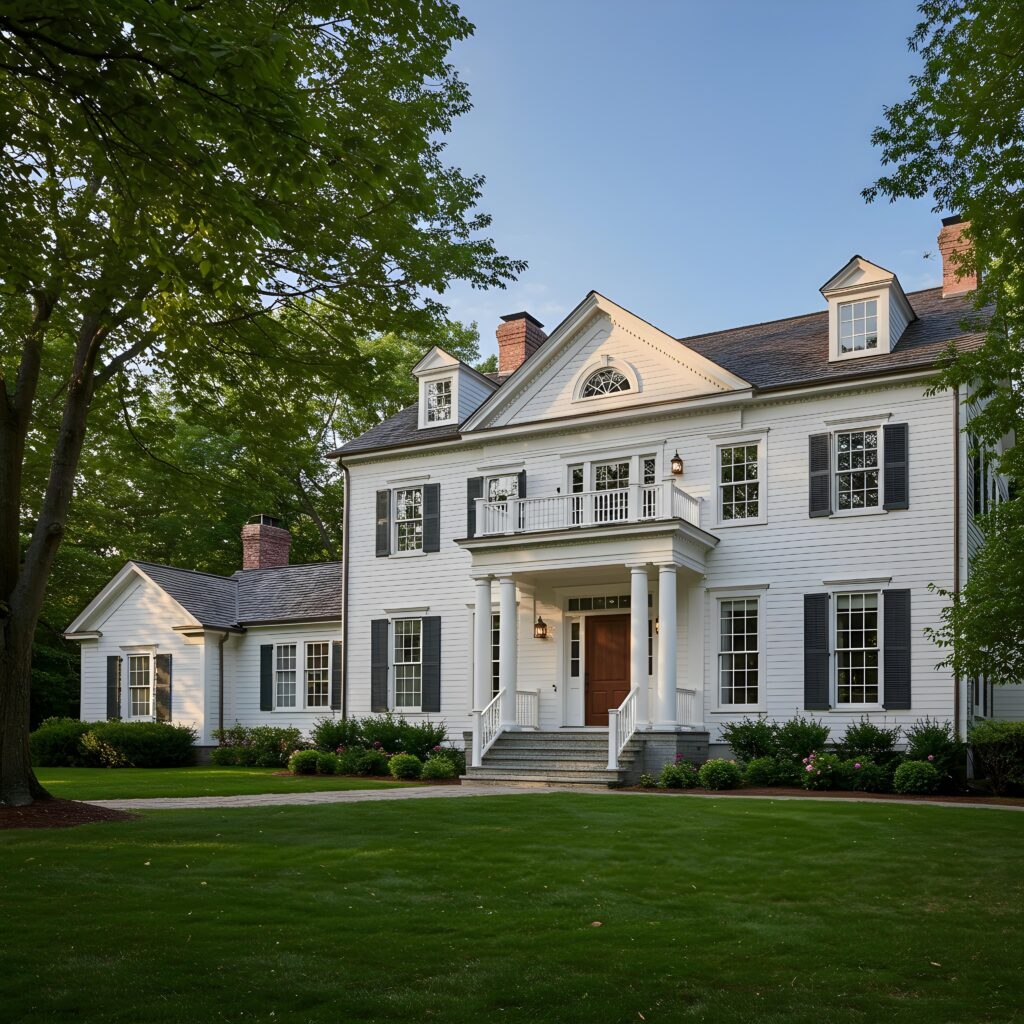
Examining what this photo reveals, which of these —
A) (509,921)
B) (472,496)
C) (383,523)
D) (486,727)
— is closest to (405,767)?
(486,727)

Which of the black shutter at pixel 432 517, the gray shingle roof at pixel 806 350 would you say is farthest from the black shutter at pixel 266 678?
the black shutter at pixel 432 517

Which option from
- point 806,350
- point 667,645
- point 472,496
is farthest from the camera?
point 472,496

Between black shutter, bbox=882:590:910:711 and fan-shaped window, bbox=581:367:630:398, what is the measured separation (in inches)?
268

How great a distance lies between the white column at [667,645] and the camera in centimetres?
1972

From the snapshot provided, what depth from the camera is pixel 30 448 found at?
16.6 meters

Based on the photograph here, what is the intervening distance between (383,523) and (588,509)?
618 centimetres

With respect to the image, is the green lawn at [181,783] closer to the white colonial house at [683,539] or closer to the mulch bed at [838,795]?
the white colonial house at [683,539]

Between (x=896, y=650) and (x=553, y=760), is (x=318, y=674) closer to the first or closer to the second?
(x=553, y=760)

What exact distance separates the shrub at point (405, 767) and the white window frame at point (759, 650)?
18.9 ft

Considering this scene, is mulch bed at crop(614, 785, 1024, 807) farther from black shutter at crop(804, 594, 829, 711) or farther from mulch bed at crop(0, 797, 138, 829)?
mulch bed at crop(0, 797, 138, 829)

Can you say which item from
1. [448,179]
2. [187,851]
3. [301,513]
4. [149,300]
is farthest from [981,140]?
[301,513]

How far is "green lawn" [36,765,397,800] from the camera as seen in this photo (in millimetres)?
17016

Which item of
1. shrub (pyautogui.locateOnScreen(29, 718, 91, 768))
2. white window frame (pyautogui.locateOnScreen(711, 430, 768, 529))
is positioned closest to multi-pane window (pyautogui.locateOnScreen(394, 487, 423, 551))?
white window frame (pyautogui.locateOnScreen(711, 430, 768, 529))

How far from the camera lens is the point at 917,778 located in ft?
56.4
